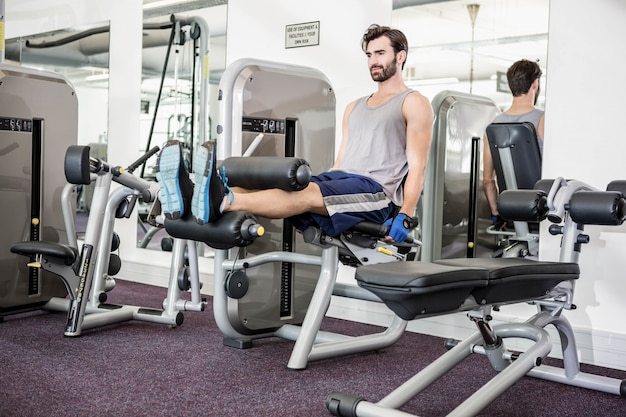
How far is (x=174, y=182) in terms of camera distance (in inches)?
102

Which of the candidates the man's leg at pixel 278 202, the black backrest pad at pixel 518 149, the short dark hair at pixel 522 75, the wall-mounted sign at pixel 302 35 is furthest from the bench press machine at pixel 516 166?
the wall-mounted sign at pixel 302 35

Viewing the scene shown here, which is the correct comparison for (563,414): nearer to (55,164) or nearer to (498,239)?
(498,239)

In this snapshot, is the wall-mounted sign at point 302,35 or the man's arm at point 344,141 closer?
the man's arm at point 344,141

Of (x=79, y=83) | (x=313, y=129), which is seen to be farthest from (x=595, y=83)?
(x=79, y=83)

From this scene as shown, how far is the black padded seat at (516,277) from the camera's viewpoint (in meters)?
2.04

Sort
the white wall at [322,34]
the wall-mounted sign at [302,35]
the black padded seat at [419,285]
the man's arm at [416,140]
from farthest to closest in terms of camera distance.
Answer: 1. the wall-mounted sign at [302,35]
2. the white wall at [322,34]
3. the man's arm at [416,140]
4. the black padded seat at [419,285]

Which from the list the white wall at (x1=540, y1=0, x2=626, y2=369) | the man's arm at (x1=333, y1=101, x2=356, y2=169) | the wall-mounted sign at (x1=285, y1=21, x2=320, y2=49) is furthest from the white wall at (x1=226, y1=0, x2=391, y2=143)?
the white wall at (x1=540, y1=0, x2=626, y2=369)

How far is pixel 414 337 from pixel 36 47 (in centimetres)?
463

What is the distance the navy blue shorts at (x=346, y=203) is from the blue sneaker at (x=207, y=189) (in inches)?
21.2

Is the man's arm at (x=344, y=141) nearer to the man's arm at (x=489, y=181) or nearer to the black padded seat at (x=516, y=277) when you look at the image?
the man's arm at (x=489, y=181)

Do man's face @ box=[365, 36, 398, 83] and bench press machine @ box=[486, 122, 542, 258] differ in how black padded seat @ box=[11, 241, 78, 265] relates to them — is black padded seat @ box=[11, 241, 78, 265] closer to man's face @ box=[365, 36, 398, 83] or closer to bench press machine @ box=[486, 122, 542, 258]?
man's face @ box=[365, 36, 398, 83]

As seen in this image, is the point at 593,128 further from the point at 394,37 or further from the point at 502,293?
the point at 502,293

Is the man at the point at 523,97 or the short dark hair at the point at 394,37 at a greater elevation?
the short dark hair at the point at 394,37

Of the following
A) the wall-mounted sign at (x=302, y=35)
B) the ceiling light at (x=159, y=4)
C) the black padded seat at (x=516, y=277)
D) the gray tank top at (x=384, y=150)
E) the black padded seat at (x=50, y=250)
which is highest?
the ceiling light at (x=159, y=4)
